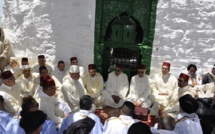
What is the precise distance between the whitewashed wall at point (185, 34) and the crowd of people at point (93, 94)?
0.95ft

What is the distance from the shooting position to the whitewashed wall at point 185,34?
6719 millimetres

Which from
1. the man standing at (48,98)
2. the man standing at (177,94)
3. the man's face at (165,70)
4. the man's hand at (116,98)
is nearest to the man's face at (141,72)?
the man's face at (165,70)

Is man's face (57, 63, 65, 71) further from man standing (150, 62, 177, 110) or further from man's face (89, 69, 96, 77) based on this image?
man standing (150, 62, 177, 110)

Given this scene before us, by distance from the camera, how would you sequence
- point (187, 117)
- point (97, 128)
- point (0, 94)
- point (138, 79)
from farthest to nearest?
point (138, 79)
point (0, 94)
point (97, 128)
point (187, 117)

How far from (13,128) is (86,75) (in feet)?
8.62

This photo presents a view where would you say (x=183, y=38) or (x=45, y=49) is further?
(x=45, y=49)

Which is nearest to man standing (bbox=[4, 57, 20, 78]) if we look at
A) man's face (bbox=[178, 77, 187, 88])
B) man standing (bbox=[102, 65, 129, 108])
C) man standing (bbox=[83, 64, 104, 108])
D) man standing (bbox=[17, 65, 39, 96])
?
man standing (bbox=[17, 65, 39, 96])

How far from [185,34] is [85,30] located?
2.29 m

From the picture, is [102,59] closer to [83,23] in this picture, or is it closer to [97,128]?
[83,23]

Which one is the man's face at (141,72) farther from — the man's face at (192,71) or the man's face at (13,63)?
the man's face at (13,63)

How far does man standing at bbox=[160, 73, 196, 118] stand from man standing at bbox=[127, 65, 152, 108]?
496 millimetres

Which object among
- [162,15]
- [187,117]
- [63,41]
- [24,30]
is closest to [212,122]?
[187,117]

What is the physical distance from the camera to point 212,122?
550cm

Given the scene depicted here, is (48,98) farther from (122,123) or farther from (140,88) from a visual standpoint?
(140,88)
